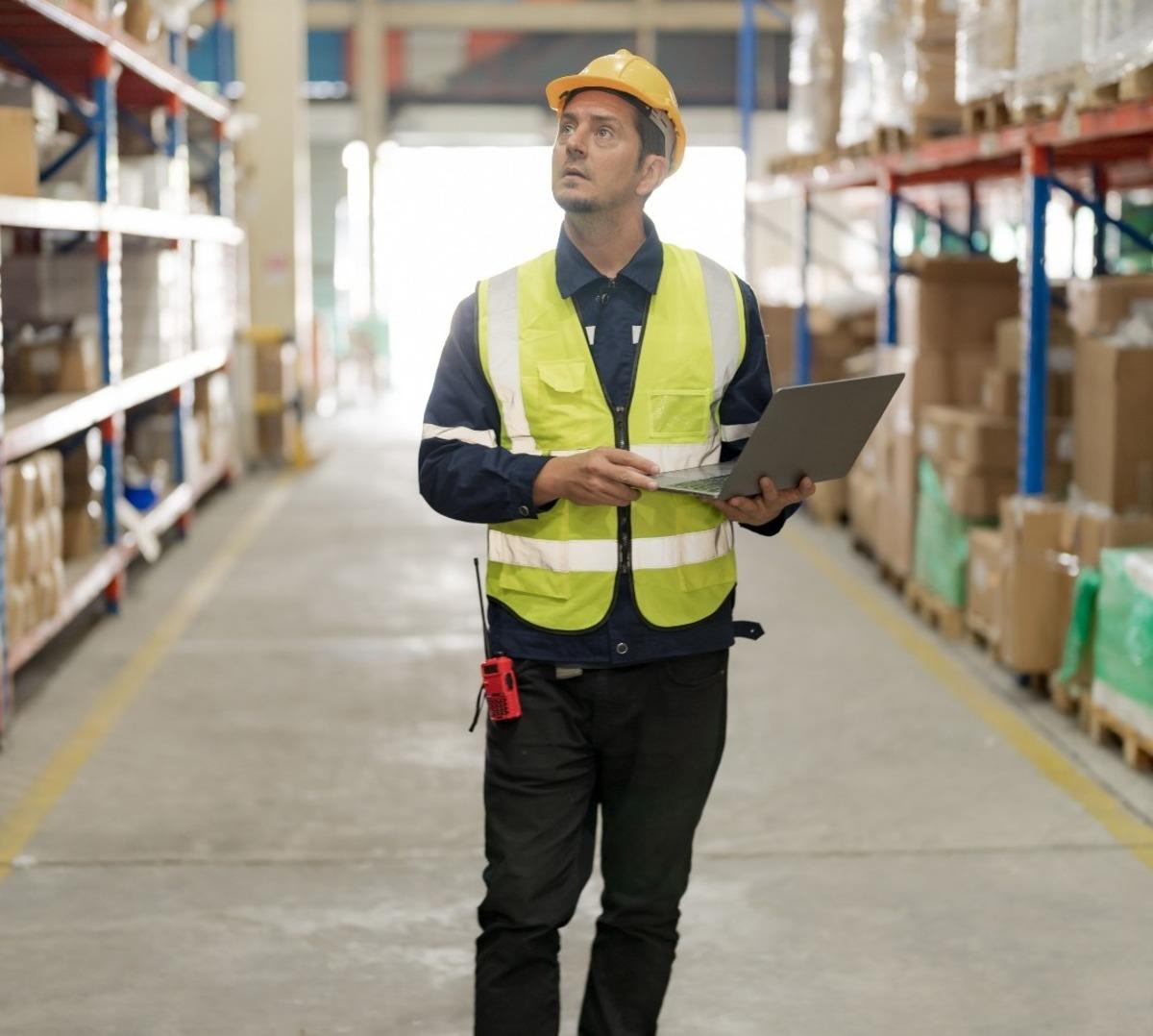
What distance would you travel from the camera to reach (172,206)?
10594 mm

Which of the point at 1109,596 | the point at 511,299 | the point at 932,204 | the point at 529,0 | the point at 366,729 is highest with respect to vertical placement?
the point at 529,0

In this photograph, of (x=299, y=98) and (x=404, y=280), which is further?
(x=404, y=280)

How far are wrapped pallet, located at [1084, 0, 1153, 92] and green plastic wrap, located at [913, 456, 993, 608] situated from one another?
256cm

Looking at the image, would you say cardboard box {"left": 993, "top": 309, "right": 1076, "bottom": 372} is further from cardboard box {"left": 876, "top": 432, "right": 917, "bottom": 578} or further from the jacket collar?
the jacket collar

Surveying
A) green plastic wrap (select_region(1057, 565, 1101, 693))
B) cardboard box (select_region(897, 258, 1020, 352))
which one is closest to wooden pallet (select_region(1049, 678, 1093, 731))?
green plastic wrap (select_region(1057, 565, 1101, 693))

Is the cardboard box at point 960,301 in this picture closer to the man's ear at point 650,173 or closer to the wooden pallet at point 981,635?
the wooden pallet at point 981,635

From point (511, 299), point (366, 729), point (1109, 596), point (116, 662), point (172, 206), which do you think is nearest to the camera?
point (511, 299)

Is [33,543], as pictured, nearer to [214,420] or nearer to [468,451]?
[468,451]

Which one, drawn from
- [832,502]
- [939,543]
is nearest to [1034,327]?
[939,543]

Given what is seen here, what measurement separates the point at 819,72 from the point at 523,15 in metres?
11.0

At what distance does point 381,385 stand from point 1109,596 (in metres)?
16.0

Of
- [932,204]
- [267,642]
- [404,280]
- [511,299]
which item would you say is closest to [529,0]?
[404,280]

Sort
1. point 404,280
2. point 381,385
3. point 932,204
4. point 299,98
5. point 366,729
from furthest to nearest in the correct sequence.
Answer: point 404,280, point 381,385, point 932,204, point 299,98, point 366,729

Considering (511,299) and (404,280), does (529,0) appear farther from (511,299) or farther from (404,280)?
(511,299)
